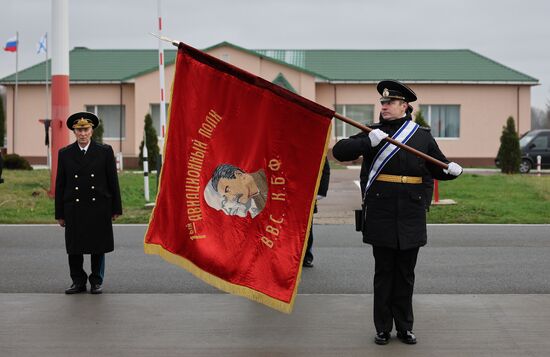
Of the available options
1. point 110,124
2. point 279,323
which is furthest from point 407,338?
point 110,124

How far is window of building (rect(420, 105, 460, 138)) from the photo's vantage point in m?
38.3

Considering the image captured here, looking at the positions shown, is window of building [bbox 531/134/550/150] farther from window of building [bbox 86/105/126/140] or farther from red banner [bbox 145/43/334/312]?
red banner [bbox 145/43/334/312]

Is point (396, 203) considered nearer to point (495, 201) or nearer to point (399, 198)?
point (399, 198)

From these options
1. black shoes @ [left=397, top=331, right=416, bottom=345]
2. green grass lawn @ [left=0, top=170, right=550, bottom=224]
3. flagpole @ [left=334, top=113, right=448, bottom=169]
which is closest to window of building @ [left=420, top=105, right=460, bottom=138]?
green grass lawn @ [left=0, top=170, right=550, bottom=224]

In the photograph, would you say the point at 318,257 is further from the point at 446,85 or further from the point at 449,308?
the point at 446,85

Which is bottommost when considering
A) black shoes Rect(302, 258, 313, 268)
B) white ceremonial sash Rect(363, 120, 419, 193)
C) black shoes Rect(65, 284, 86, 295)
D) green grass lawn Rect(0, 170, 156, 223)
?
black shoes Rect(65, 284, 86, 295)

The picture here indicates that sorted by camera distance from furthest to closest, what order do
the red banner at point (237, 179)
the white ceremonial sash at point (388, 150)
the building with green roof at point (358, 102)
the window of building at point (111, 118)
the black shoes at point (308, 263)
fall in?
the window of building at point (111, 118)
the building with green roof at point (358, 102)
the black shoes at point (308, 263)
the white ceremonial sash at point (388, 150)
the red banner at point (237, 179)

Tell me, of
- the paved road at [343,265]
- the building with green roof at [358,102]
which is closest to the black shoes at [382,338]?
the paved road at [343,265]

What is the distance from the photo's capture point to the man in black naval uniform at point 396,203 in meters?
6.14

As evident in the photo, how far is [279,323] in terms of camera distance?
685cm

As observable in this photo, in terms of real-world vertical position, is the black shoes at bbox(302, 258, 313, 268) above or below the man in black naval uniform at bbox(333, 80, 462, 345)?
below

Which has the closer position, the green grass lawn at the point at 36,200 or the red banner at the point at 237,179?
the red banner at the point at 237,179

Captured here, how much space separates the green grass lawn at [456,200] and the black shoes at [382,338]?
8767mm

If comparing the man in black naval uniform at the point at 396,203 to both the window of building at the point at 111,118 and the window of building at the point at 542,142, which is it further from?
the window of building at the point at 111,118
